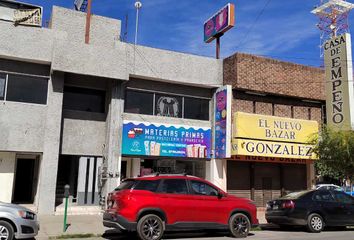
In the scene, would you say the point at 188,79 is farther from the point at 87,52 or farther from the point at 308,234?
the point at 308,234

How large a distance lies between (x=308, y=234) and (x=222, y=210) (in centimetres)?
330

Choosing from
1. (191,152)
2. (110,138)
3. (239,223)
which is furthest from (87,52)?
(239,223)

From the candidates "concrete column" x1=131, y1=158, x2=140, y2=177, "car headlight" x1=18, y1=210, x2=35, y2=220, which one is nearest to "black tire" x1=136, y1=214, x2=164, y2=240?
"car headlight" x1=18, y1=210, x2=35, y2=220

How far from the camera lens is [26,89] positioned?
16641mm

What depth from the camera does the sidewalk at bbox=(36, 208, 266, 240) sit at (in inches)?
484

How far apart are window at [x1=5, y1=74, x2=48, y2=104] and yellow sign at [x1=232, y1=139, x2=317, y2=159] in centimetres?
872

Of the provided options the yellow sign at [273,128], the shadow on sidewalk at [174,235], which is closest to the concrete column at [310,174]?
the yellow sign at [273,128]

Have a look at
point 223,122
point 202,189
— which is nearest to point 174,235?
point 202,189

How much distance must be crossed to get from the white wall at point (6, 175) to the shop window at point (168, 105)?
21.7 ft

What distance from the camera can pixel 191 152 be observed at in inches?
763

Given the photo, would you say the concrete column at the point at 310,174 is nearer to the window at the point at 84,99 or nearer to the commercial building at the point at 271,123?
the commercial building at the point at 271,123

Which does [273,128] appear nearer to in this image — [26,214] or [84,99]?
[84,99]

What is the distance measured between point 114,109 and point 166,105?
9.13 feet

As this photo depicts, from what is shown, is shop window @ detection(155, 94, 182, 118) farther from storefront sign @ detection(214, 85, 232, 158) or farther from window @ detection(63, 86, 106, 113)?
window @ detection(63, 86, 106, 113)
